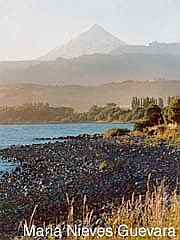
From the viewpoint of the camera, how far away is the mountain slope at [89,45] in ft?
11.9

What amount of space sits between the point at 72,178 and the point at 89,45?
165cm

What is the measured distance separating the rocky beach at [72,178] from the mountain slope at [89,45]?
0.79 metres

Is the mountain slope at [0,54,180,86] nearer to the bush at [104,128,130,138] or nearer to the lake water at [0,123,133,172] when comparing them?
the lake water at [0,123,133,172]

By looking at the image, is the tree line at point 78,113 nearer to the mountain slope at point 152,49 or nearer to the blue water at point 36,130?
the blue water at point 36,130

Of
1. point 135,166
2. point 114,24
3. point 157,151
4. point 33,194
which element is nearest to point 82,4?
point 114,24

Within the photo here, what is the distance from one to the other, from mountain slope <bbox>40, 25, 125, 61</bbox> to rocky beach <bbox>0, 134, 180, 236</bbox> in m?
0.79

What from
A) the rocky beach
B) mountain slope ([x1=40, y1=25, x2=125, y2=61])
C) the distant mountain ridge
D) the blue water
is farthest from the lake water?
mountain slope ([x1=40, y1=25, x2=125, y2=61])

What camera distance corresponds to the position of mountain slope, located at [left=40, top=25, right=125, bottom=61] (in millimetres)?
3623

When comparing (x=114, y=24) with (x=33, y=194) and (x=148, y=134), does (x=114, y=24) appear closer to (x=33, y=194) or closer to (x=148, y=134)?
(x=33, y=194)

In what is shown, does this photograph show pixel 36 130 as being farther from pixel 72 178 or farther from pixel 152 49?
pixel 72 178

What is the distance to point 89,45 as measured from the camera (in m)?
Result: 3.77

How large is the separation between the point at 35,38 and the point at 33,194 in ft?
4.72

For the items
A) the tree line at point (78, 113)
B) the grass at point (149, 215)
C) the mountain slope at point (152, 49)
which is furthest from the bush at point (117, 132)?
the grass at point (149, 215)

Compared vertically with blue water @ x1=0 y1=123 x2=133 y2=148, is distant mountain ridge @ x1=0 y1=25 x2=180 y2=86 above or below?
Answer: above
